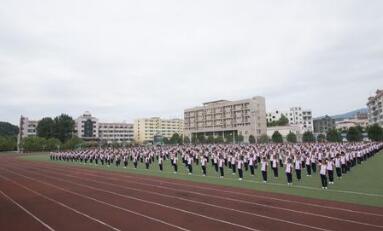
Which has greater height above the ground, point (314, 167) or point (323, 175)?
point (323, 175)

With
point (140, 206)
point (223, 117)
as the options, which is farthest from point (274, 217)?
point (223, 117)

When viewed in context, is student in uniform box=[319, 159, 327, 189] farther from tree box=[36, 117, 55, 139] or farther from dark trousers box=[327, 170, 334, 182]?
tree box=[36, 117, 55, 139]

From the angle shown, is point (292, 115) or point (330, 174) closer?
point (330, 174)

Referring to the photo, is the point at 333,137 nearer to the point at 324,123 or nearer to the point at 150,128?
the point at 324,123

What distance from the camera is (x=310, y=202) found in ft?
39.4

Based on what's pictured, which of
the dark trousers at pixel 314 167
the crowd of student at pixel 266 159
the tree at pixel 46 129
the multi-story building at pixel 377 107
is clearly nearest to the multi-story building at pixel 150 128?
the tree at pixel 46 129

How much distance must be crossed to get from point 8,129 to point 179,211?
6011 inches

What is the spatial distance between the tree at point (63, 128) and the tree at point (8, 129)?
168 ft

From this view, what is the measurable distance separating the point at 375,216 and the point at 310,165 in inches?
419

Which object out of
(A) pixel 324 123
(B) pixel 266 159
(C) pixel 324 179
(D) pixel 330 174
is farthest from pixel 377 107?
(C) pixel 324 179

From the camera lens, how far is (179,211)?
37.1 ft

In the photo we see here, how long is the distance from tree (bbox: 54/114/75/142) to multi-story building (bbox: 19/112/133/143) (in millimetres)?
14018

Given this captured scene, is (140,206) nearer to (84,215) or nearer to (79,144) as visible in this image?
(84,215)

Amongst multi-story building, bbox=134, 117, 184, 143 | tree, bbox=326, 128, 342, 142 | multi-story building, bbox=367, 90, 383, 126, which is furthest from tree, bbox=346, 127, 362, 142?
multi-story building, bbox=134, 117, 184, 143
